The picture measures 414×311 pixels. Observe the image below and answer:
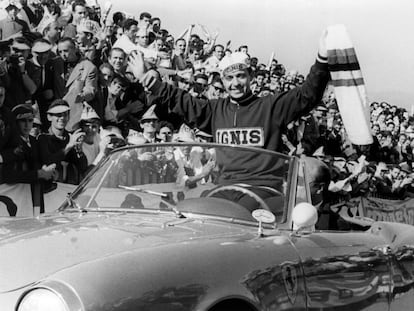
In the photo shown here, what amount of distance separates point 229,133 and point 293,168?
1.22 metres

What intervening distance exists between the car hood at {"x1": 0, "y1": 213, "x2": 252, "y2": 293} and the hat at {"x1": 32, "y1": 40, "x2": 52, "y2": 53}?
11.2 feet

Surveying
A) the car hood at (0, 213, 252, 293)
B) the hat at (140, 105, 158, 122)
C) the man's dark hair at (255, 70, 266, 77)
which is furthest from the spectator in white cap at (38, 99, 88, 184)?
the man's dark hair at (255, 70, 266, 77)

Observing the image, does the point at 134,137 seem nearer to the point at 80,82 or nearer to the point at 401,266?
the point at 80,82

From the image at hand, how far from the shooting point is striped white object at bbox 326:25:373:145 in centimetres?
432

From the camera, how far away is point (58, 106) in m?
6.52

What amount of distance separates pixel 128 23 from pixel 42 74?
4.41ft

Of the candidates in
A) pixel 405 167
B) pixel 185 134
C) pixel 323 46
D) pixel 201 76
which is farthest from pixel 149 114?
pixel 405 167

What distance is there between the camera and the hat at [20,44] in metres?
6.22

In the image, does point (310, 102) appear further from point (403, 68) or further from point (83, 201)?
point (403, 68)

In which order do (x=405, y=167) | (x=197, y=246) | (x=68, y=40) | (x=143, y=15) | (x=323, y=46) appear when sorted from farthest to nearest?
(x=405, y=167) < (x=143, y=15) < (x=68, y=40) < (x=323, y=46) < (x=197, y=246)

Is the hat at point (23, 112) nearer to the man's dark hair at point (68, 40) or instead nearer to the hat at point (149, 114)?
the man's dark hair at point (68, 40)

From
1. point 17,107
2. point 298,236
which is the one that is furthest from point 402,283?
point 17,107

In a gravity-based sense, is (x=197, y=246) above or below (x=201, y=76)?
below

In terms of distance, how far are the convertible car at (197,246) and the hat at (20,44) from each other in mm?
2784
